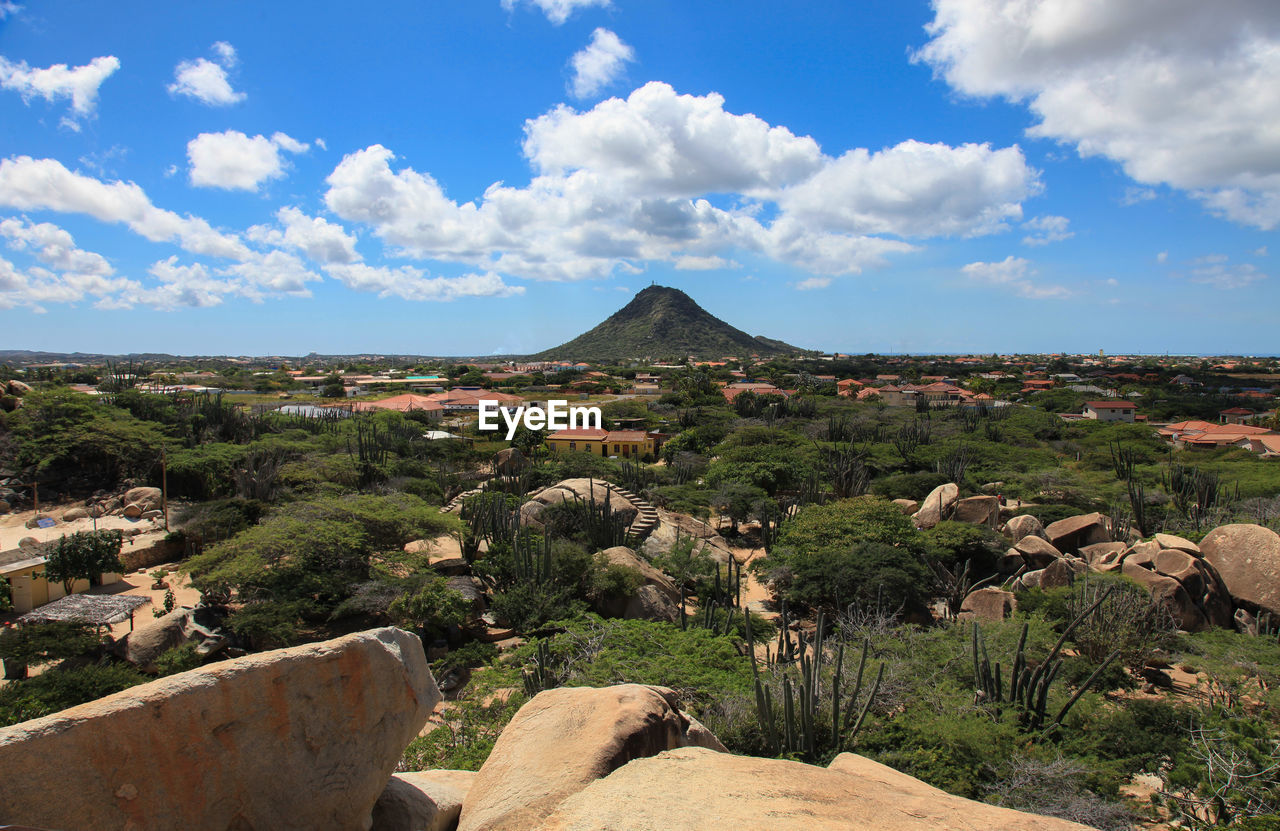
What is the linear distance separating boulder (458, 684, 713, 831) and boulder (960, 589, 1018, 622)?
10.9 m

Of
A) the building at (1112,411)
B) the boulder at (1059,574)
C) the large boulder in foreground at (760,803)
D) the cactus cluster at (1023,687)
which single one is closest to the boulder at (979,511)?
the boulder at (1059,574)

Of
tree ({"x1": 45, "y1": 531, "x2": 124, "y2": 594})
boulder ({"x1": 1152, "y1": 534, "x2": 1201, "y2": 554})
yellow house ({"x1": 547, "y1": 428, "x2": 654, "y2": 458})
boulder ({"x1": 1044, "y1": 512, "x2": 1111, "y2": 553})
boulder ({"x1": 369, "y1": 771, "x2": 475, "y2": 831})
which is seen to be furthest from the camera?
yellow house ({"x1": 547, "y1": 428, "x2": 654, "y2": 458})

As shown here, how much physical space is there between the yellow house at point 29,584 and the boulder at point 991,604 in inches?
899

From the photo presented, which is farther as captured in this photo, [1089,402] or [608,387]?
[608,387]

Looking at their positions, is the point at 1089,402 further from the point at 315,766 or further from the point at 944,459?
the point at 315,766

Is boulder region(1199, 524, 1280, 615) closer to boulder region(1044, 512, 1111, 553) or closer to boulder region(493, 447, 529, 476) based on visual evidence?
boulder region(1044, 512, 1111, 553)

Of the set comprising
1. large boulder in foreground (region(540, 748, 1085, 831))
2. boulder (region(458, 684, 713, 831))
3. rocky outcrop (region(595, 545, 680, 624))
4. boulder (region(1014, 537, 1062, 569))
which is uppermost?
large boulder in foreground (region(540, 748, 1085, 831))

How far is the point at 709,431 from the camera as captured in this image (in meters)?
44.0

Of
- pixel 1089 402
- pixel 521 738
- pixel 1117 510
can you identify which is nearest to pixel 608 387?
pixel 1089 402

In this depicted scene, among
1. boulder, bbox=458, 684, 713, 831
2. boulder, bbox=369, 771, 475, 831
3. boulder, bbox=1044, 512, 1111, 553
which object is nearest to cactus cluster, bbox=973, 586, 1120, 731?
boulder, bbox=458, 684, 713, 831

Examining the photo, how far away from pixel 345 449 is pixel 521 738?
101 feet

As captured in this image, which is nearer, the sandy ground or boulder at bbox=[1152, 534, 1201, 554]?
boulder at bbox=[1152, 534, 1201, 554]

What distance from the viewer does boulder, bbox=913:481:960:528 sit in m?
Answer: 21.4

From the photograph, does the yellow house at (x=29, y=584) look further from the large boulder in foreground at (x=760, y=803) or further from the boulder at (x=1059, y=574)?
the boulder at (x=1059, y=574)
